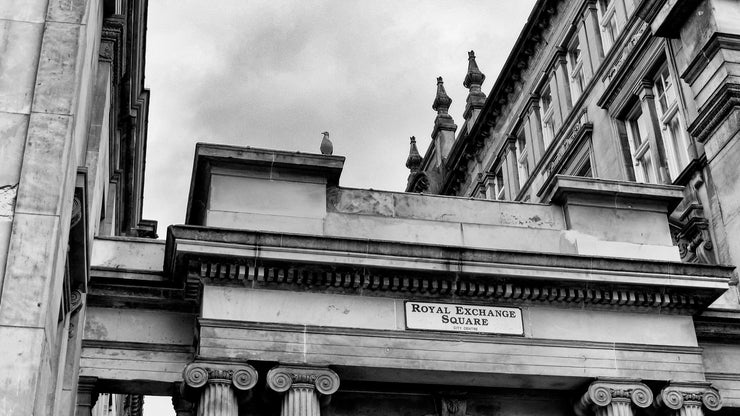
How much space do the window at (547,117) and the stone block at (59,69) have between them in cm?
2447

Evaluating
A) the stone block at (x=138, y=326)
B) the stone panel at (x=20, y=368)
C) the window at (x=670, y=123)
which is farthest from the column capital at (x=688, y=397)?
the stone panel at (x=20, y=368)

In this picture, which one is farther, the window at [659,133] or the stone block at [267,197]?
the window at [659,133]

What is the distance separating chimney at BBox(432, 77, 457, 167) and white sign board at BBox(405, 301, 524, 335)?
104 feet

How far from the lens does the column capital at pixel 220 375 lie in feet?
56.9

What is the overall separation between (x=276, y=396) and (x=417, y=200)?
4815 mm

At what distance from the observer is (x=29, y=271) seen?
13.6 meters

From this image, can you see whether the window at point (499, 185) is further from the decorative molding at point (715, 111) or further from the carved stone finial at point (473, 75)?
the decorative molding at point (715, 111)

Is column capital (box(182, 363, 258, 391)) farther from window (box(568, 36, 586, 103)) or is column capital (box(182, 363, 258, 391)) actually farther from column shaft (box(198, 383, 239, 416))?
window (box(568, 36, 586, 103))

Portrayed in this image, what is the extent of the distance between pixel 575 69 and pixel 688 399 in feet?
62.2

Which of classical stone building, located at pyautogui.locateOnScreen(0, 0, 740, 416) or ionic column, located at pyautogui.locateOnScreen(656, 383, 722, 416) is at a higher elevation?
classical stone building, located at pyautogui.locateOnScreen(0, 0, 740, 416)

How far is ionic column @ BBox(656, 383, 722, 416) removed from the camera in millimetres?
18938

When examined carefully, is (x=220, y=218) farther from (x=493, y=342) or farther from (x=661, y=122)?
(x=661, y=122)

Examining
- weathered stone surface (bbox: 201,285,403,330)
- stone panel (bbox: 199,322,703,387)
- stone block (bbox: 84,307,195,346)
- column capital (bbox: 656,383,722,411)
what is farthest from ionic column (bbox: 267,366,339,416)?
column capital (bbox: 656,383,722,411)

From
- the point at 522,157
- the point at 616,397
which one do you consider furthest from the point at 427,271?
the point at 522,157
